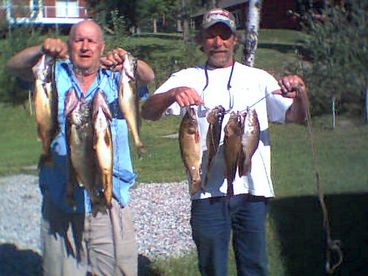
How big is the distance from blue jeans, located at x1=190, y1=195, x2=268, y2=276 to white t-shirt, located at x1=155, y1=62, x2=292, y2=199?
70mm

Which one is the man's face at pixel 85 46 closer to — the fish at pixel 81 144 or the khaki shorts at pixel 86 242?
the fish at pixel 81 144

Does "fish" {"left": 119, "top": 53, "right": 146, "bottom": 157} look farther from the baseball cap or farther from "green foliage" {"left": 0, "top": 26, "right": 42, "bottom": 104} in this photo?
"green foliage" {"left": 0, "top": 26, "right": 42, "bottom": 104}

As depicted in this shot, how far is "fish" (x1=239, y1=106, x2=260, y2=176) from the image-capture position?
4488 millimetres

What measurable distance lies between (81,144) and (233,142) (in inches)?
34.2

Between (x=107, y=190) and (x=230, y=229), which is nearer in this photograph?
(x=107, y=190)

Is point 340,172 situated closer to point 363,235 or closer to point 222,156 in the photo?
point 363,235

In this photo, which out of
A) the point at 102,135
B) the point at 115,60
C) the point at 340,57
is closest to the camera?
the point at 102,135

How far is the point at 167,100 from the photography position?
4660 millimetres

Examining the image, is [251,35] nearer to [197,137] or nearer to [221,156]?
[221,156]

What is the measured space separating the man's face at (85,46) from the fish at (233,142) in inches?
32.7

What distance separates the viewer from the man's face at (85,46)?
4.47 metres

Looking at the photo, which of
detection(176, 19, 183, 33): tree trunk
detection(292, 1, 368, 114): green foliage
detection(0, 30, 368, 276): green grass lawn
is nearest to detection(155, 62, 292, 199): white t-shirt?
detection(0, 30, 368, 276): green grass lawn

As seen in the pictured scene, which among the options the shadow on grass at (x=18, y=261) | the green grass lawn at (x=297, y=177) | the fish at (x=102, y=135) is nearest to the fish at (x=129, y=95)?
the fish at (x=102, y=135)

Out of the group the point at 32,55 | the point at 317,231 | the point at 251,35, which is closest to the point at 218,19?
the point at 32,55
